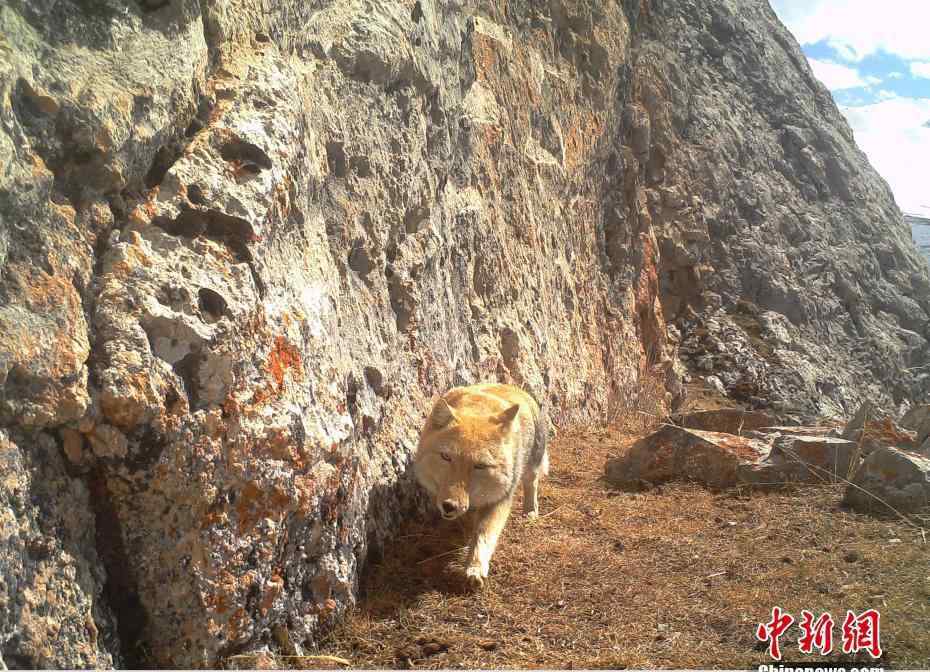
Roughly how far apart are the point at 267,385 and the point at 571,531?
9.46ft

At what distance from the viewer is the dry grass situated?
3451 millimetres

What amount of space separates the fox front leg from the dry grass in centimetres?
8

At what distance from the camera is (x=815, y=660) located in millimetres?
3289

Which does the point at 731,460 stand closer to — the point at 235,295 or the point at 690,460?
the point at 690,460

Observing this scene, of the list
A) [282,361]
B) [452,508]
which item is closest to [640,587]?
[452,508]

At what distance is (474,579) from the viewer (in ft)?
13.4

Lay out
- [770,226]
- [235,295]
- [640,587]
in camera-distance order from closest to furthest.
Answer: [235,295], [640,587], [770,226]

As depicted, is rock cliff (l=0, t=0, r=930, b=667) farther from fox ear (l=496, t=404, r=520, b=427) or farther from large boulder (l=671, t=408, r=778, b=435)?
large boulder (l=671, t=408, r=778, b=435)

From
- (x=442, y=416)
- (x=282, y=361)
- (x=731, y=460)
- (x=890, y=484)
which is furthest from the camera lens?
(x=731, y=460)

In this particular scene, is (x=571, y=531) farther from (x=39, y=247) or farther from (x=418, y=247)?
(x=39, y=247)

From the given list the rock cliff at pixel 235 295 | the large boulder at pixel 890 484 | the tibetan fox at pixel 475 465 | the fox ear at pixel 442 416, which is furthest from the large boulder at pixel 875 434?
the fox ear at pixel 442 416

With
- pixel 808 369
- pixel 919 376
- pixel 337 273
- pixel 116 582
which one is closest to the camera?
pixel 116 582

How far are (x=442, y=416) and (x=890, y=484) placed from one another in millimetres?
3495

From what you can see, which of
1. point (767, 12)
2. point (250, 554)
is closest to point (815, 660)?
point (250, 554)
